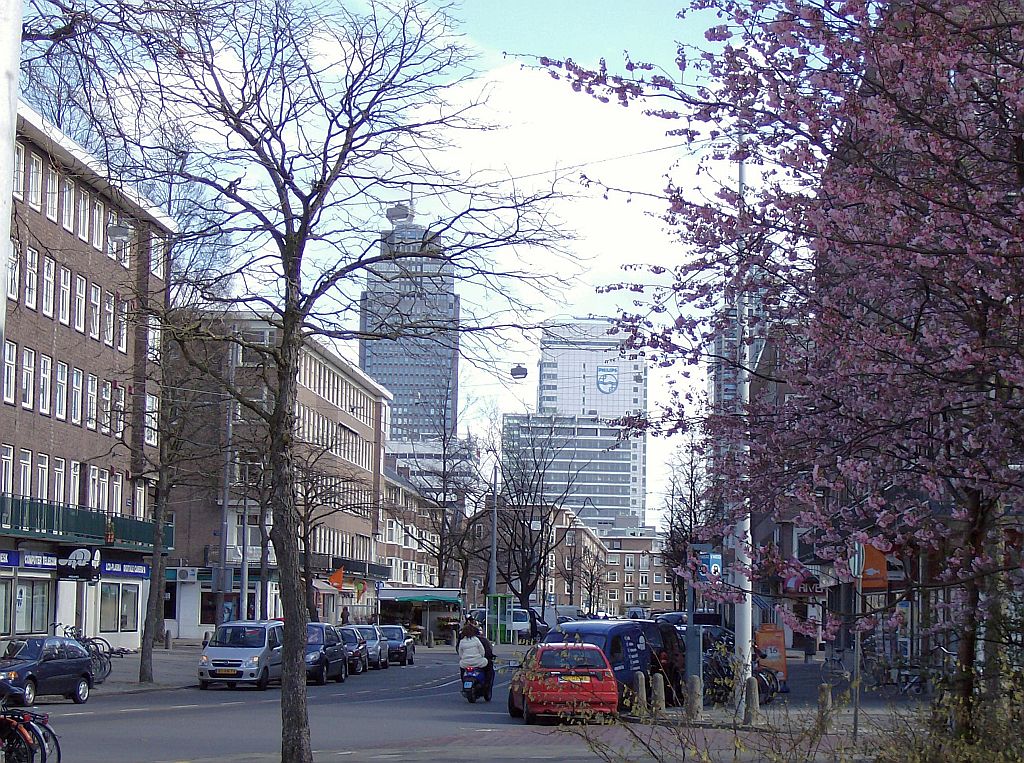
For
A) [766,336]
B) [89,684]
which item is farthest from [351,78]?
[89,684]

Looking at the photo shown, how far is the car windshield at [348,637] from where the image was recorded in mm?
45094

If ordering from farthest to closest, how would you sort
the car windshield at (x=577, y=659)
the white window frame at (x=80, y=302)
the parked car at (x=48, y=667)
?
the white window frame at (x=80, y=302), the parked car at (x=48, y=667), the car windshield at (x=577, y=659)

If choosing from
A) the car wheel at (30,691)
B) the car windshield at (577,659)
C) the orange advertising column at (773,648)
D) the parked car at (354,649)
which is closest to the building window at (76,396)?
the parked car at (354,649)

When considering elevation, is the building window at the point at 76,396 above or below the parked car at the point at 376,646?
above

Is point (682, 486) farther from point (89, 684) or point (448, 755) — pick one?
point (448, 755)

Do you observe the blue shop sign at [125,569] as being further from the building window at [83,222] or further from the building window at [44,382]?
the building window at [83,222]

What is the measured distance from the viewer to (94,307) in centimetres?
5172

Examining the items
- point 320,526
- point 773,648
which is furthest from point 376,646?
point 320,526

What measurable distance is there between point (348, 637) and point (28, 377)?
1372 cm

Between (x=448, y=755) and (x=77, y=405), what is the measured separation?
36688mm

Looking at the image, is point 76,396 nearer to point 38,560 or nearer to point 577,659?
point 38,560

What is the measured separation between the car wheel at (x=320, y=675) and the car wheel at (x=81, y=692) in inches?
394

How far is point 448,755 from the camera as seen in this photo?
18312 millimetres

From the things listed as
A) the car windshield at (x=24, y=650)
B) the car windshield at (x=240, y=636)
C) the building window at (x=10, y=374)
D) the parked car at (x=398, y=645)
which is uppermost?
the building window at (x=10, y=374)
